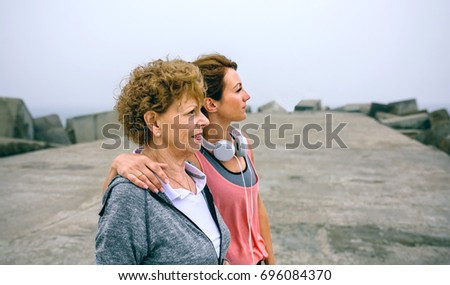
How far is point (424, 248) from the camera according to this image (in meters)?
3.15

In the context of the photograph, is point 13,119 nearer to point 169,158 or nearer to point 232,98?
point 232,98

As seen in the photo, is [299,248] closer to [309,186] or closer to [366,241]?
[366,241]

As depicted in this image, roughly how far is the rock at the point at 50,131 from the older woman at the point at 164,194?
8.80 m

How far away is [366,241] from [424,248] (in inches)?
15.9

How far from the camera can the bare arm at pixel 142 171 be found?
1.19m

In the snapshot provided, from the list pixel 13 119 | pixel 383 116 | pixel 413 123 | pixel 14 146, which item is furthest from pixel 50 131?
pixel 383 116

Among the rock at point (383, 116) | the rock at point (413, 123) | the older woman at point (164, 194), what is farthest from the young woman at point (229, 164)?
the rock at point (383, 116)

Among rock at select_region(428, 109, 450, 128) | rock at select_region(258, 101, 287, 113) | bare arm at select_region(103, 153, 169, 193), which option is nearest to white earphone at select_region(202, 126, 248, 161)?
bare arm at select_region(103, 153, 169, 193)

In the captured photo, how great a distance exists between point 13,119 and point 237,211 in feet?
27.2

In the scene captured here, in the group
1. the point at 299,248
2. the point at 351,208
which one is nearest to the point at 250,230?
the point at 299,248

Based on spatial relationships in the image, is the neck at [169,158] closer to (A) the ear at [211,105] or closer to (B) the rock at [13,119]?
(A) the ear at [211,105]

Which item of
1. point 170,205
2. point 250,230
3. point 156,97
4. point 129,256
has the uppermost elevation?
point 156,97

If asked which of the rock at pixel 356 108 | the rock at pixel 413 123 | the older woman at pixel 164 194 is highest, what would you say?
the older woman at pixel 164 194

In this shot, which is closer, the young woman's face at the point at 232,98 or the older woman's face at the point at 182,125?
the older woman's face at the point at 182,125
